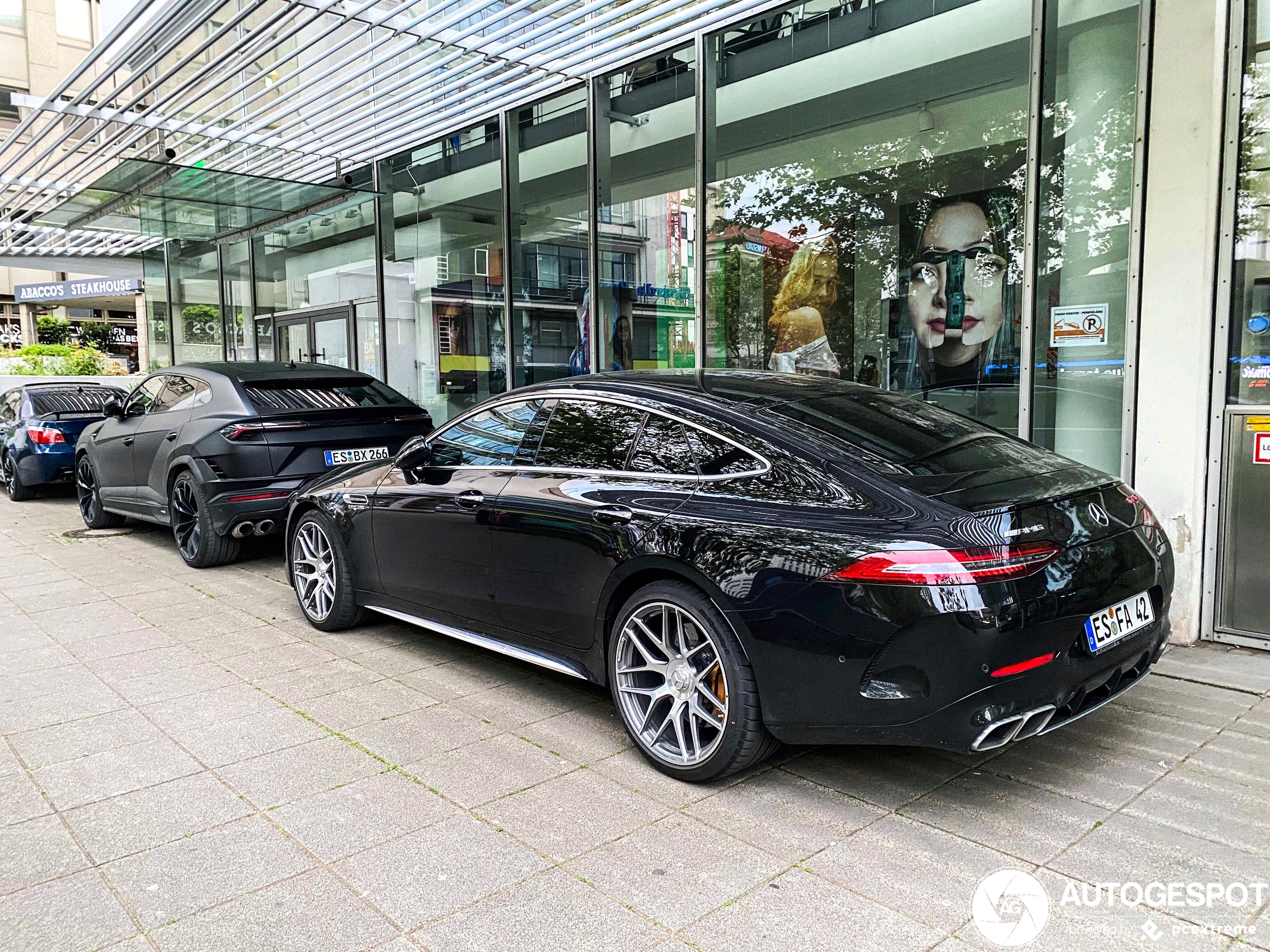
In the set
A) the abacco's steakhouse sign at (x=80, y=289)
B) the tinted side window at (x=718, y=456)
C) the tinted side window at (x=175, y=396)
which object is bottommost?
the tinted side window at (x=718, y=456)

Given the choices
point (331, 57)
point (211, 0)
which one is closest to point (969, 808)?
point (211, 0)

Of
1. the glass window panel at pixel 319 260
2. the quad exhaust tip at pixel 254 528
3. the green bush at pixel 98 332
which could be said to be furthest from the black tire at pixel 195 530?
the green bush at pixel 98 332

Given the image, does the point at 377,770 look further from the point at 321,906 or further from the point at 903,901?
the point at 903,901

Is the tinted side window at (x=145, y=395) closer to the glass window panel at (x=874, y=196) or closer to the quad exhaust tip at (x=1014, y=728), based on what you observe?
the glass window panel at (x=874, y=196)

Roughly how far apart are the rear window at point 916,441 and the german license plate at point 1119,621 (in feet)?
1.80

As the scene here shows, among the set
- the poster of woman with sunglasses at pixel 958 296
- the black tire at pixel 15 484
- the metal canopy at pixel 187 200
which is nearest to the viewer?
the poster of woman with sunglasses at pixel 958 296

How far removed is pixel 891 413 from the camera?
366cm

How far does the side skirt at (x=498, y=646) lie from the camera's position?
12.6 ft

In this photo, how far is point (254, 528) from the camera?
6863mm

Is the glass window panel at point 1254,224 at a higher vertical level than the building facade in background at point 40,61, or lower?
lower

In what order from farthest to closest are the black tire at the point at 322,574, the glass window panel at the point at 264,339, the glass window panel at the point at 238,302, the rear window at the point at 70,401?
the glass window panel at the point at 238,302 < the glass window panel at the point at 264,339 < the rear window at the point at 70,401 < the black tire at the point at 322,574

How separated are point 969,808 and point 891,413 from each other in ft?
5.02

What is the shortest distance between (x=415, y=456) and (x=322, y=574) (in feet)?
3.74

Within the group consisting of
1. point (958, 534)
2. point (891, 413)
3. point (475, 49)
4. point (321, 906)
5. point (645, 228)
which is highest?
point (475, 49)
